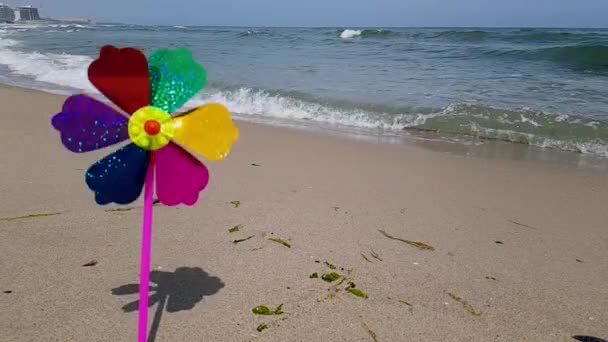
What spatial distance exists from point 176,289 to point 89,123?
931mm

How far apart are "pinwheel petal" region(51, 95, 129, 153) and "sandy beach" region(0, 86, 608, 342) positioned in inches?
31.0

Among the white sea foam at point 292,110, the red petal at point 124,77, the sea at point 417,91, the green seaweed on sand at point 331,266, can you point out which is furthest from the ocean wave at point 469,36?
the red petal at point 124,77

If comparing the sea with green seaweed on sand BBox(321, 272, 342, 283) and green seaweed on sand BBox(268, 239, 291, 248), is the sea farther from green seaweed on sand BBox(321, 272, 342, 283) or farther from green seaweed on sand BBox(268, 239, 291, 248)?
green seaweed on sand BBox(321, 272, 342, 283)

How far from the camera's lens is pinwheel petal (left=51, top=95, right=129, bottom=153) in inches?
60.1

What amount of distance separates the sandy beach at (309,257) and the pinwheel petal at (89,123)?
31.0 inches

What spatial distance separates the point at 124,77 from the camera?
148cm

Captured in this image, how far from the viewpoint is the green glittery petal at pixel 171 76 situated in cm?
152

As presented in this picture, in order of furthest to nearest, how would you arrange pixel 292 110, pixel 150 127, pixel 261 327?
pixel 292 110 < pixel 261 327 < pixel 150 127

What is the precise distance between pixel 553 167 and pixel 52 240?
4629 millimetres

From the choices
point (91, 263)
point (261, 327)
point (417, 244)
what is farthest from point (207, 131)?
point (417, 244)

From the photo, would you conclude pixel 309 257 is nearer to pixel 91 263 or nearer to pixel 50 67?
pixel 91 263

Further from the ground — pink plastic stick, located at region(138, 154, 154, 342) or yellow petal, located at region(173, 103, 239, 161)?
yellow petal, located at region(173, 103, 239, 161)

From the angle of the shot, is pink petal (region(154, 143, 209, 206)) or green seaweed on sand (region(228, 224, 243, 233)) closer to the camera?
pink petal (region(154, 143, 209, 206))

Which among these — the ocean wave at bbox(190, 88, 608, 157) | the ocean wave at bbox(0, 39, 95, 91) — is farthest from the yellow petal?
the ocean wave at bbox(0, 39, 95, 91)
